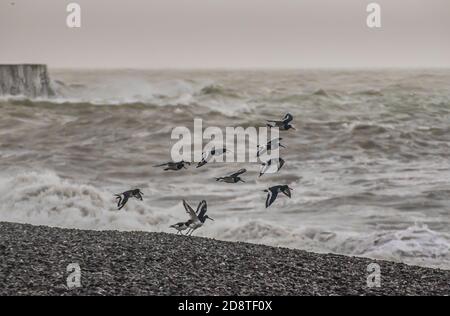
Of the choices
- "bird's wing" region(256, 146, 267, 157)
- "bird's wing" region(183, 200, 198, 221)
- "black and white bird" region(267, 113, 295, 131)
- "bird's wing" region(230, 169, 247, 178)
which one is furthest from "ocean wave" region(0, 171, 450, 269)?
"black and white bird" region(267, 113, 295, 131)

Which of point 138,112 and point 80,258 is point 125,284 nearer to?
A: point 80,258

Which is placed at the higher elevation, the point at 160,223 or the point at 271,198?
the point at 271,198

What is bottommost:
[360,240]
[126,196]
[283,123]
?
[360,240]

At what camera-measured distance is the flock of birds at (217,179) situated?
6.07 meters

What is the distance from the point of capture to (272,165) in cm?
682

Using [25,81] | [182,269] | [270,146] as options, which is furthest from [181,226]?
[25,81]

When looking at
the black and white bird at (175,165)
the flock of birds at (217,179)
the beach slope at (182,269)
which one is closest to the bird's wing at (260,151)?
the flock of birds at (217,179)

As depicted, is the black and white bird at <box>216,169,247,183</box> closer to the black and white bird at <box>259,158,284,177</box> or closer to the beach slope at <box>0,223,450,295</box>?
the black and white bird at <box>259,158,284,177</box>

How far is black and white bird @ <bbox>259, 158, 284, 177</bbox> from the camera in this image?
21.9ft

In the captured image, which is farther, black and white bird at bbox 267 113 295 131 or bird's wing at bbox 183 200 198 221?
black and white bird at bbox 267 113 295 131

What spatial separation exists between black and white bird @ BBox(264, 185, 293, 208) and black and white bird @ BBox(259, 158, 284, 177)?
219 millimetres

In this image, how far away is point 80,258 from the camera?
4543 millimetres

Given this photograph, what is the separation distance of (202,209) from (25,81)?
2.23 m

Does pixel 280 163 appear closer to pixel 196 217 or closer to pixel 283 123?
pixel 283 123
